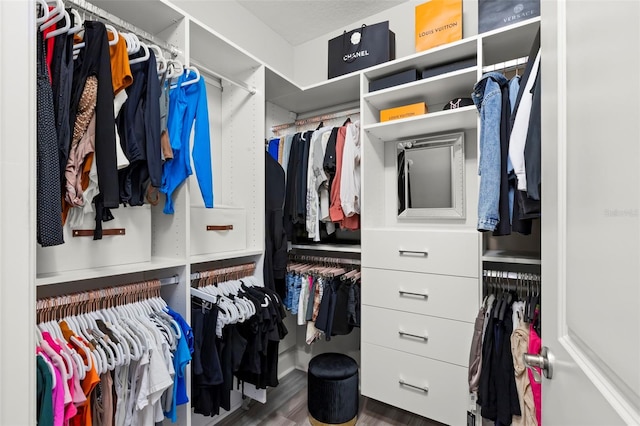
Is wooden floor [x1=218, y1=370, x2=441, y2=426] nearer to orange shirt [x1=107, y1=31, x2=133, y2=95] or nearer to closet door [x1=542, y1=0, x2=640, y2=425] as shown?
closet door [x1=542, y1=0, x2=640, y2=425]

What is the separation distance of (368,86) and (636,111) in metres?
1.92

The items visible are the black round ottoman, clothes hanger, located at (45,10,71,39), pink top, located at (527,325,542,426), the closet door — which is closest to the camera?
the closet door

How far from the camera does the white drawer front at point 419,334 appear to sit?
1.69 m

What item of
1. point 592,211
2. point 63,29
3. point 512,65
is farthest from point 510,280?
point 63,29

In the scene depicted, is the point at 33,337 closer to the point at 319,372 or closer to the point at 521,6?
the point at 319,372

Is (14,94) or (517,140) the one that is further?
(517,140)

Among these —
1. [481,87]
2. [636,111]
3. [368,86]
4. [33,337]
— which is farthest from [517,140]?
[33,337]

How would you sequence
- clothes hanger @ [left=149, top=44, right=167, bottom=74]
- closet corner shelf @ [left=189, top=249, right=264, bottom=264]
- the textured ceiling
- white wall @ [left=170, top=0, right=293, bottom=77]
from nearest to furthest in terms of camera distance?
clothes hanger @ [left=149, top=44, right=167, bottom=74] < closet corner shelf @ [left=189, top=249, right=264, bottom=264] < white wall @ [left=170, top=0, right=293, bottom=77] < the textured ceiling

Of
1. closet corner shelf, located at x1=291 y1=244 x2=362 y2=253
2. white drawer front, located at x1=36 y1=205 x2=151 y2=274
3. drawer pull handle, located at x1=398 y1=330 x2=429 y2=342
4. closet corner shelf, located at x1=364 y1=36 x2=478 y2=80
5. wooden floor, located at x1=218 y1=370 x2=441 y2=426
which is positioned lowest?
wooden floor, located at x1=218 y1=370 x2=441 y2=426

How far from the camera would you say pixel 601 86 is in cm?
46

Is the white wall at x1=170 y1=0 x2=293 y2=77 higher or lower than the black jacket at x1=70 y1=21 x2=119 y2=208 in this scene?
higher

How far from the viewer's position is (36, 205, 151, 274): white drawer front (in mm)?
1156

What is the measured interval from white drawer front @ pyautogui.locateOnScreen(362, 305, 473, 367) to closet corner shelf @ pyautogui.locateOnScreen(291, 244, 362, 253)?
385mm

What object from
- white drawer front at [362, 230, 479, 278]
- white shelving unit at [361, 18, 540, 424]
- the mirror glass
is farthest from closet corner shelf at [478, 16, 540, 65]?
white drawer front at [362, 230, 479, 278]
